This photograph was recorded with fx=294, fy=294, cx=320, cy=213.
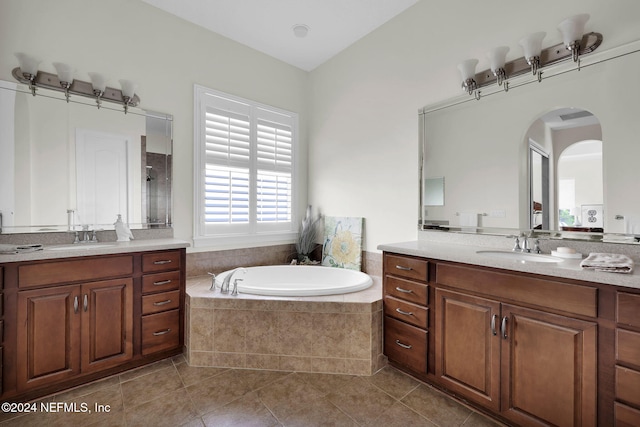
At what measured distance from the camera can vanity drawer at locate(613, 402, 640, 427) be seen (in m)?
1.18

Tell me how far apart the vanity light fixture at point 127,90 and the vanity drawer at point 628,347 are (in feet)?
11.2

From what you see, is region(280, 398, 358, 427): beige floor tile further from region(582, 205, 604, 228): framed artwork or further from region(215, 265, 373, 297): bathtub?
region(582, 205, 604, 228): framed artwork

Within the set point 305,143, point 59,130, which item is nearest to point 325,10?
point 305,143

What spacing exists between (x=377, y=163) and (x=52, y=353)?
2.81 m

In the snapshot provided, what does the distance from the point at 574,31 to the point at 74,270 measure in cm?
334

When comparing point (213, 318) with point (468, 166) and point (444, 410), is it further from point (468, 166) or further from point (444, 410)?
point (468, 166)

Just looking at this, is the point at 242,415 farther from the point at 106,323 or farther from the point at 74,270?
the point at 74,270

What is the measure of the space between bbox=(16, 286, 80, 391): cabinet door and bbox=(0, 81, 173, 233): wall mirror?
2.11ft

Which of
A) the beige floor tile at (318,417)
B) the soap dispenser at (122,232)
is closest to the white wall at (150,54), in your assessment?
the soap dispenser at (122,232)

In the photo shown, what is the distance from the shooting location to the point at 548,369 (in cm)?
141

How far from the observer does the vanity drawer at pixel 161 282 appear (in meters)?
2.17

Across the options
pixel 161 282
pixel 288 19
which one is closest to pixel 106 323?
pixel 161 282

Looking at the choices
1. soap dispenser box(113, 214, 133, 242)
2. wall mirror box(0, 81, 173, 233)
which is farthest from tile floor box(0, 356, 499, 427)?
wall mirror box(0, 81, 173, 233)

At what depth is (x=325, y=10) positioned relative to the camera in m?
2.63
